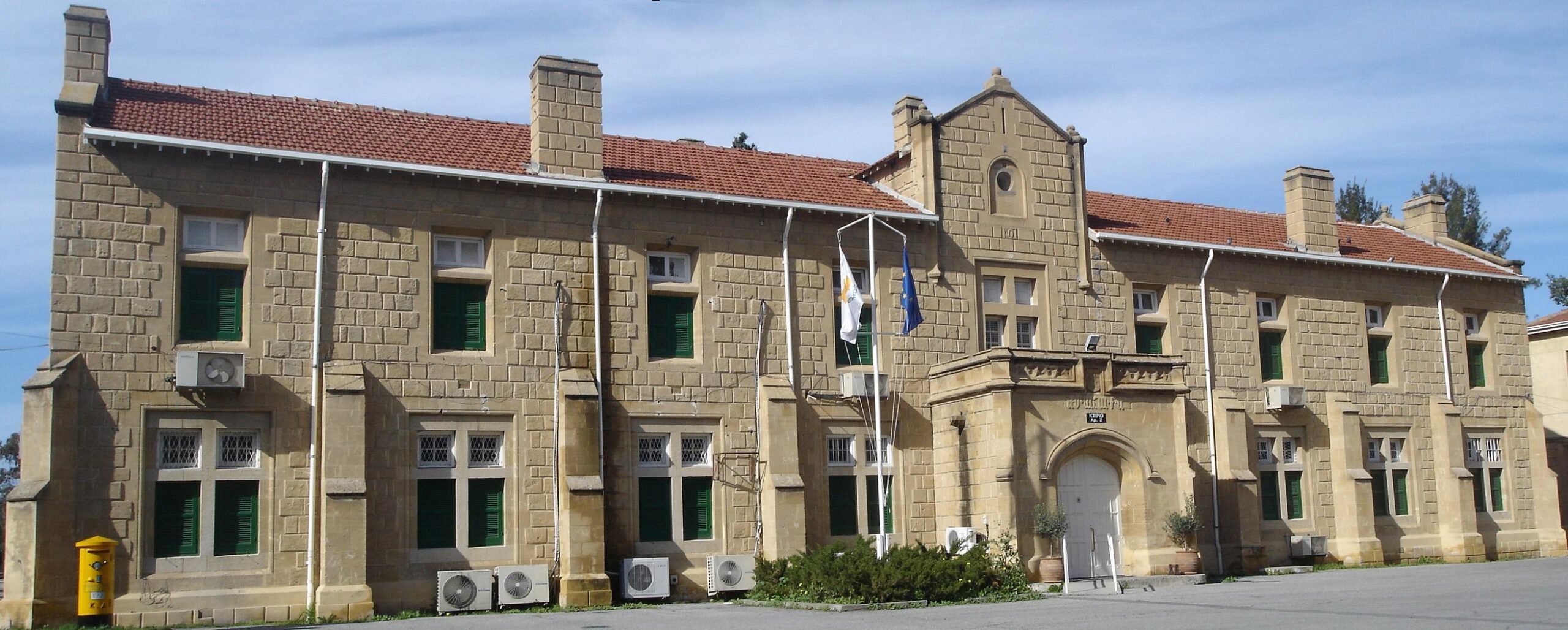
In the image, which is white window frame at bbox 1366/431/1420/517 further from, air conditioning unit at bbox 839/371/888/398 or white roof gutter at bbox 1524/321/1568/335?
air conditioning unit at bbox 839/371/888/398

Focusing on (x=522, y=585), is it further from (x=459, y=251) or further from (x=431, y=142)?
(x=431, y=142)

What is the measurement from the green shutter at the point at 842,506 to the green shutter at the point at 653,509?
11.2ft

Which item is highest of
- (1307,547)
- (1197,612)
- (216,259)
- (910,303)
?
(216,259)

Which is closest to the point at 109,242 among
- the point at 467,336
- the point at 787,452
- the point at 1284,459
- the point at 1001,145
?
the point at 467,336

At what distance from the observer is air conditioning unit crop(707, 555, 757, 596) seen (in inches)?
950

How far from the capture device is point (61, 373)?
2000 cm

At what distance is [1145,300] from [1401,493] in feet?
29.0

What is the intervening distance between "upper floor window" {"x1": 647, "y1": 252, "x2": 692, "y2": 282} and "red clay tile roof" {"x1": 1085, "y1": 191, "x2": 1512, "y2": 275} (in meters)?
10.2

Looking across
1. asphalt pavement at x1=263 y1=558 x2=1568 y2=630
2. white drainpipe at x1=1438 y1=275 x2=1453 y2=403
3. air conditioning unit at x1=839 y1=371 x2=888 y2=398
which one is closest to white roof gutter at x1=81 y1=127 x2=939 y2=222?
air conditioning unit at x1=839 y1=371 x2=888 y2=398

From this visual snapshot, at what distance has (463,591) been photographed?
2211 cm

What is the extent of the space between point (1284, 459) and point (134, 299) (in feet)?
81.4

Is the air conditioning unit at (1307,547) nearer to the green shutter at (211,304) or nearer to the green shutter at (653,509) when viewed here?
the green shutter at (653,509)

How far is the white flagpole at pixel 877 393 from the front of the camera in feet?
79.7

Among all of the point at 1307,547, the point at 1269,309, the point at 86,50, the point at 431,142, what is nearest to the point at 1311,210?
the point at 1269,309
